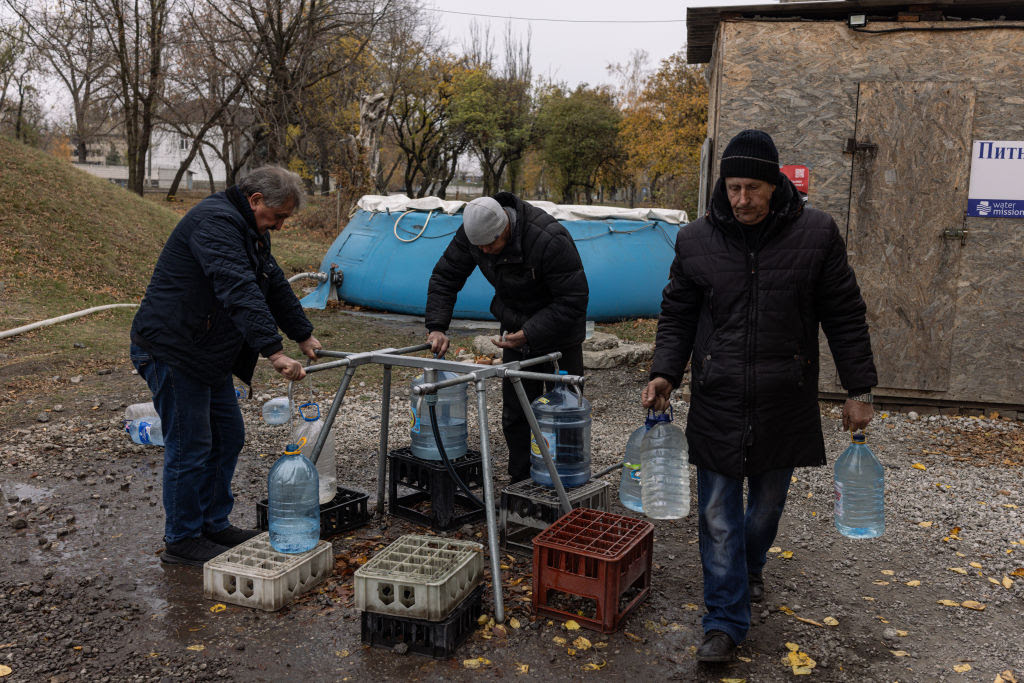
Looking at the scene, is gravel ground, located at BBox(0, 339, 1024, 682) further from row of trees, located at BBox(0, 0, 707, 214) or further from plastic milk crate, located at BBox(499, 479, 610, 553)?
row of trees, located at BBox(0, 0, 707, 214)

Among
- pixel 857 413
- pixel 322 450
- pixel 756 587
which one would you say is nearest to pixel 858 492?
pixel 756 587

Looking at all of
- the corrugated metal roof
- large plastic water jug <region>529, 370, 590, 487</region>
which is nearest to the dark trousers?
large plastic water jug <region>529, 370, 590, 487</region>

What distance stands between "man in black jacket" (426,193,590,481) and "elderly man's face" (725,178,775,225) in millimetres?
1512

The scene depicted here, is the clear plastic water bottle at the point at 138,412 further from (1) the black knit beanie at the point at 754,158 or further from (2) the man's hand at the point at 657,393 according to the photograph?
(1) the black knit beanie at the point at 754,158

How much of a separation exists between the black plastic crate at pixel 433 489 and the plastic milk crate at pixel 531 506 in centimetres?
36

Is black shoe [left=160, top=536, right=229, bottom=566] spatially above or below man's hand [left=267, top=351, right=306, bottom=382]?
below

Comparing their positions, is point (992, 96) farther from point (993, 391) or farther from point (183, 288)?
point (183, 288)

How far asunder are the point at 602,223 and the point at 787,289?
1000cm

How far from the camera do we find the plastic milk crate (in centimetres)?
434

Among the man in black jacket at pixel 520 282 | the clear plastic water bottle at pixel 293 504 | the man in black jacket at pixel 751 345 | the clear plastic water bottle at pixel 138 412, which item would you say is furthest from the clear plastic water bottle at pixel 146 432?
the man in black jacket at pixel 751 345

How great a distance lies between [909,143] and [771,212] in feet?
16.1

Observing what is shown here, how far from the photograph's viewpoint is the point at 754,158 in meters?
3.13

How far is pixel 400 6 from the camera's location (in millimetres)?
27594

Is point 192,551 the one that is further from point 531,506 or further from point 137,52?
point 137,52
